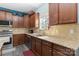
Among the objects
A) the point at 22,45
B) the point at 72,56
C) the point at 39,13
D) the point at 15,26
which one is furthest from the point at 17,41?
the point at 72,56

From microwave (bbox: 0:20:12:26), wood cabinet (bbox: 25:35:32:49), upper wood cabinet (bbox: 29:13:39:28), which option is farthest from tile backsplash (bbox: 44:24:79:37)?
microwave (bbox: 0:20:12:26)

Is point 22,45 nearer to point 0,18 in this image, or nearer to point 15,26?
point 15,26

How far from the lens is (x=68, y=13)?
2096mm

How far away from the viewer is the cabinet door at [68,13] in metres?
1.93

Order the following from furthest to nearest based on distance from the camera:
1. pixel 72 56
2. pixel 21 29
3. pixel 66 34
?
pixel 21 29
pixel 66 34
pixel 72 56

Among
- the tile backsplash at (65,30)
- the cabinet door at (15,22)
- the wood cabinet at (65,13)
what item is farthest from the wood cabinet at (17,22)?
the wood cabinet at (65,13)

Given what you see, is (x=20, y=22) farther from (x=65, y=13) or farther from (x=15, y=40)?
(x=65, y=13)

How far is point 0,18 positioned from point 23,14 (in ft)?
3.61

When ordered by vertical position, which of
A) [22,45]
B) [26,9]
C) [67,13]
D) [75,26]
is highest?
[26,9]

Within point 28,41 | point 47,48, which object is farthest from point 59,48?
point 28,41

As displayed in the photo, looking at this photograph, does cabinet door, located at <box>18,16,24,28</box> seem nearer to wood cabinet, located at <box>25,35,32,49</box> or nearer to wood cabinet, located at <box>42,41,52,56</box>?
wood cabinet, located at <box>25,35,32,49</box>

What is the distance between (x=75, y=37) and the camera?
2070 millimetres

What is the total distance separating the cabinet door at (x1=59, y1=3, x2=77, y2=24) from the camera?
1.93 metres

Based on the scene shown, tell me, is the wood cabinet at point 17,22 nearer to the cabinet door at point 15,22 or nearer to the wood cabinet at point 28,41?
the cabinet door at point 15,22
